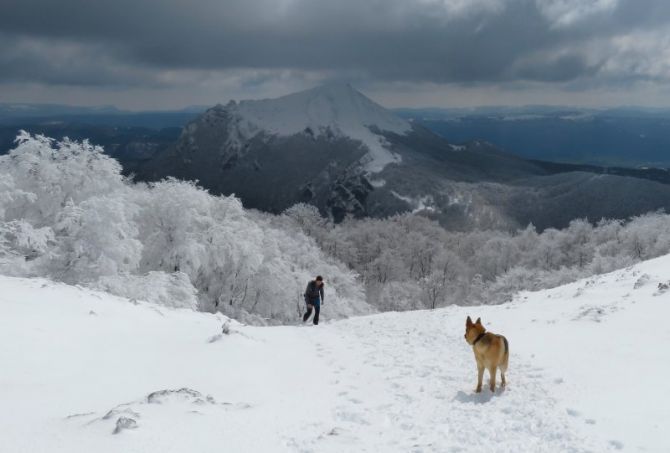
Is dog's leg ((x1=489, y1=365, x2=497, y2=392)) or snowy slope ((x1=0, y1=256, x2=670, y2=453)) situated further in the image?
A: dog's leg ((x1=489, y1=365, x2=497, y2=392))

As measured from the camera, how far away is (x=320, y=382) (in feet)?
42.2

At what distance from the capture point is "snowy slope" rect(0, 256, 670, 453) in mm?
8055

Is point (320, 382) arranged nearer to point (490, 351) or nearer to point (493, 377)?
point (493, 377)

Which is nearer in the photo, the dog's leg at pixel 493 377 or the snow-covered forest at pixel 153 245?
the dog's leg at pixel 493 377

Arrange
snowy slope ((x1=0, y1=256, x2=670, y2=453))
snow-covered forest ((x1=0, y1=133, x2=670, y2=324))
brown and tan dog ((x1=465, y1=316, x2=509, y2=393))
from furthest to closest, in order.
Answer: snow-covered forest ((x1=0, y1=133, x2=670, y2=324)) < brown and tan dog ((x1=465, y1=316, x2=509, y2=393)) < snowy slope ((x1=0, y1=256, x2=670, y2=453))

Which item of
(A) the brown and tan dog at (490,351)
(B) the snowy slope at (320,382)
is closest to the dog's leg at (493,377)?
(A) the brown and tan dog at (490,351)

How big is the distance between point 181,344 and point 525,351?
1050 centimetres

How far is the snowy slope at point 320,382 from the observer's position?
8055mm

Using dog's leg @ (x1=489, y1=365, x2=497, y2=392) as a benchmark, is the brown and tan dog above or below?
above

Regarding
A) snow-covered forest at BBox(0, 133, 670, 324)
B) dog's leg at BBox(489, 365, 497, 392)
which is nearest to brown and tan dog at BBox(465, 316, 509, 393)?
dog's leg at BBox(489, 365, 497, 392)

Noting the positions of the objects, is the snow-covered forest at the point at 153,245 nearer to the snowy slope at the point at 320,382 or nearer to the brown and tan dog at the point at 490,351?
the snowy slope at the point at 320,382

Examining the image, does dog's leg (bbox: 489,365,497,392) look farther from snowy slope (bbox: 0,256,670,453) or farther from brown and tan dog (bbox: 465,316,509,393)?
snowy slope (bbox: 0,256,670,453)

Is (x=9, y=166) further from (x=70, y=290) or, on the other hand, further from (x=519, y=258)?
(x=519, y=258)

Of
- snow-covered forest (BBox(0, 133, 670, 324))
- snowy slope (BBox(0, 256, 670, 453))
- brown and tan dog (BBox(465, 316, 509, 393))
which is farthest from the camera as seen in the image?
snow-covered forest (BBox(0, 133, 670, 324))
